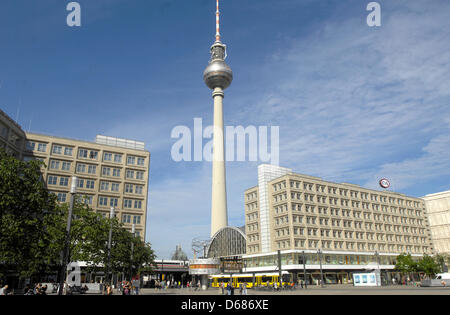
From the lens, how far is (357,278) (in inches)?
2362

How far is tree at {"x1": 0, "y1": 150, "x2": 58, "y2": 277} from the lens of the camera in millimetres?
20750

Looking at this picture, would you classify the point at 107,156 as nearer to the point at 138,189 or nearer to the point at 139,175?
the point at 139,175

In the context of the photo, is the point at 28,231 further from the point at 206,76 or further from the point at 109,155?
the point at 206,76

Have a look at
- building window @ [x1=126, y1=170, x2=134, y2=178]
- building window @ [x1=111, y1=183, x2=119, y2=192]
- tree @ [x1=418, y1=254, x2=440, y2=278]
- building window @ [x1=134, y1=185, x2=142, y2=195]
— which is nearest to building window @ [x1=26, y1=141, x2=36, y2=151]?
building window @ [x1=111, y1=183, x2=119, y2=192]

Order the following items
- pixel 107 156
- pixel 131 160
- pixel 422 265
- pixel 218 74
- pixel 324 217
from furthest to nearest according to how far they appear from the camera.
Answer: pixel 218 74, pixel 324 217, pixel 131 160, pixel 107 156, pixel 422 265

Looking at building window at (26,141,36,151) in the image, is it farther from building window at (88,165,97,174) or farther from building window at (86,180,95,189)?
building window at (86,180,95,189)

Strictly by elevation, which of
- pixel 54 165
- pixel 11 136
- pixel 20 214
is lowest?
pixel 20 214

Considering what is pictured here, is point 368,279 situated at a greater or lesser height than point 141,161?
lesser

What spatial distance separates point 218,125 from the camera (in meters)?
117

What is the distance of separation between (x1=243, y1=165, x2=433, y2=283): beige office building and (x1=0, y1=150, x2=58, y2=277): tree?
211 feet

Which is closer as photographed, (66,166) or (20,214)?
(20,214)

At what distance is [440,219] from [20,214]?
12883 cm

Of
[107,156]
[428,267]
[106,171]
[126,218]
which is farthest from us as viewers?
[107,156]

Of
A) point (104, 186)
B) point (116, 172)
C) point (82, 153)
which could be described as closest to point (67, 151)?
point (82, 153)
